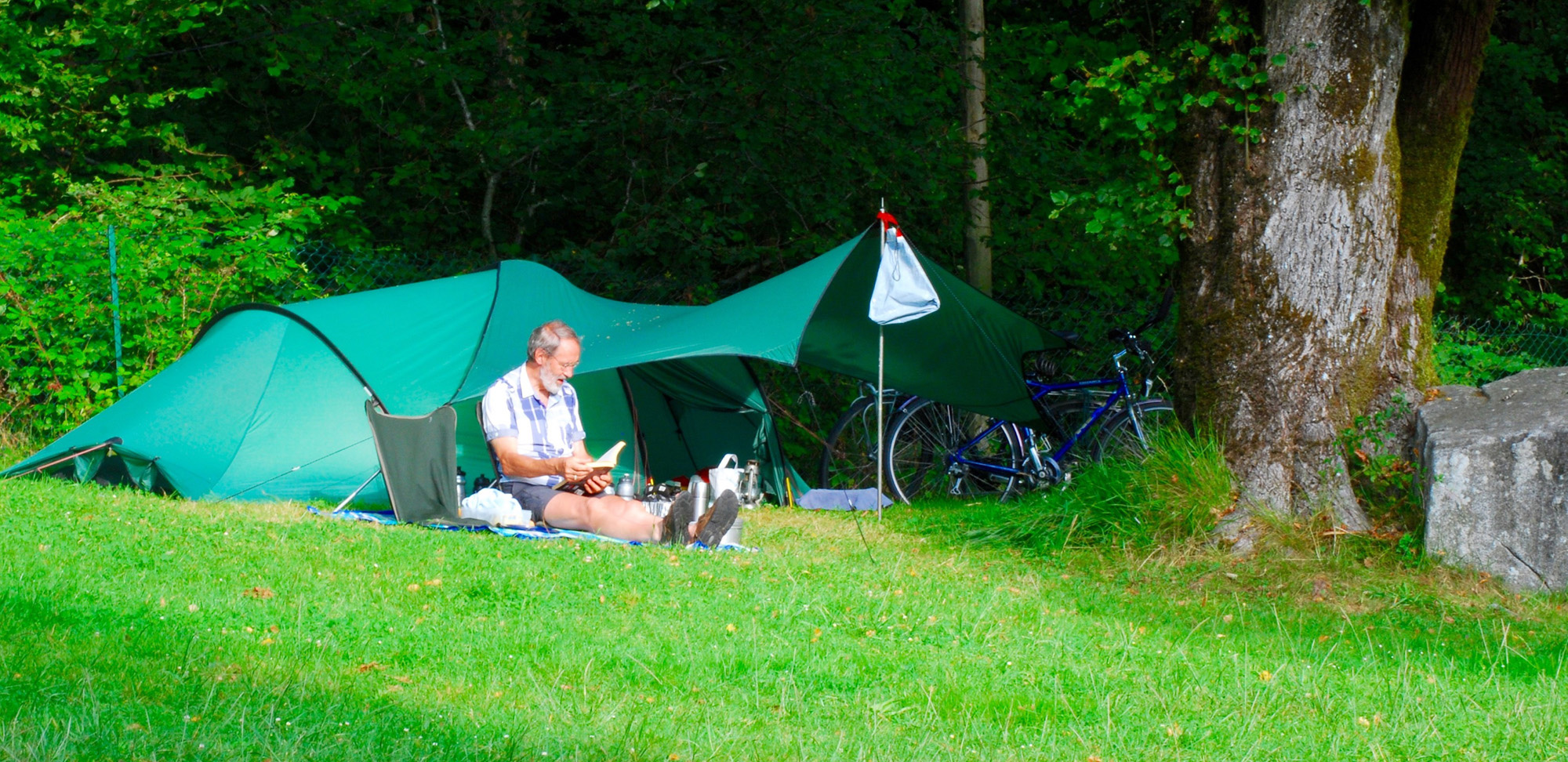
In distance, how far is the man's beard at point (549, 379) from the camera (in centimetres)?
594

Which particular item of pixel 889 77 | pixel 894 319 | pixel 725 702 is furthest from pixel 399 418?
pixel 889 77

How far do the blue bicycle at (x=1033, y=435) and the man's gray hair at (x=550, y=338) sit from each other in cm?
213

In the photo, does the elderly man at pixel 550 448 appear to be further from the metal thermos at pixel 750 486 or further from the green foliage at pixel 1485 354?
the green foliage at pixel 1485 354

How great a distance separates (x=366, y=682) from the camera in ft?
10.1

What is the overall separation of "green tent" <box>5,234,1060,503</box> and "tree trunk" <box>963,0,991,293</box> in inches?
77.5

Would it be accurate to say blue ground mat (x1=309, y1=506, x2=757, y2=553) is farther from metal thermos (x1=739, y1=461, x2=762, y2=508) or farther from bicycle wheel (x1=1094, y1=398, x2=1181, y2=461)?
bicycle wheel (x1=1094, y1=398, x2=1181, y2=461)

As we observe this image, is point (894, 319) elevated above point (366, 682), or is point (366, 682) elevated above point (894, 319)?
point (894, 319)

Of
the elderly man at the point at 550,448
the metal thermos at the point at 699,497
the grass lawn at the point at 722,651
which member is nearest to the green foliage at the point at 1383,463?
the grass lawn at the point at 722,651

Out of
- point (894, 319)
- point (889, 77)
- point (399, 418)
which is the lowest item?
point (399, 418)

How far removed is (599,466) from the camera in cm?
568

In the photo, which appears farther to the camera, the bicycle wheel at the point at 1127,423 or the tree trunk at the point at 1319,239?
the bicycle wheel at the point at 1127,423

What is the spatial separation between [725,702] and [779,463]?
4459 mm

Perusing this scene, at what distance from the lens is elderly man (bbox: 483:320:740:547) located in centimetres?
547

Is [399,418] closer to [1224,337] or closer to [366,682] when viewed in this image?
[366,682]
